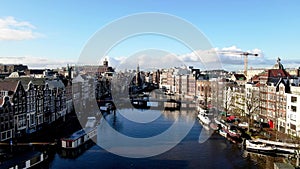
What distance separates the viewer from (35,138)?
2784 centimetres

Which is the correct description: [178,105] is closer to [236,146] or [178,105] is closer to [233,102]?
[233,102]

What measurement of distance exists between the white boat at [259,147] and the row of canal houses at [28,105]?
21417mm

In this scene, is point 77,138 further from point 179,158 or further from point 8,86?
point 179,158

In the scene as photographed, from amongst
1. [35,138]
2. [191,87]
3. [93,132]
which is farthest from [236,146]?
[191,87]

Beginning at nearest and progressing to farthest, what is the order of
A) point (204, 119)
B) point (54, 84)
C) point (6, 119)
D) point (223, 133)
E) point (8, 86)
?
point (6, 119) → point (8, 86) → point (223, 133) → point (54, 84) → point (204, 119)

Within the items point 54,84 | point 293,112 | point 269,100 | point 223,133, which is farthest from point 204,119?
point 54,84

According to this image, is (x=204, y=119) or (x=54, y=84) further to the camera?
(x=204, y=119)

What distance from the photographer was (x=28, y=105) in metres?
30.3

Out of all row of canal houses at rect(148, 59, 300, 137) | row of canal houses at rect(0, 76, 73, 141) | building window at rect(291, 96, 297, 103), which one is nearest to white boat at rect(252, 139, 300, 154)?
row of canal houses at rect(148, 59, 300, 137)

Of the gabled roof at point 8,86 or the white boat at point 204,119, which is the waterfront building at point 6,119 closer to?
the gabled roof at point 8,86

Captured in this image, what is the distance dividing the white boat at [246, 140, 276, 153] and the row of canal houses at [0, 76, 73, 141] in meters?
21.4

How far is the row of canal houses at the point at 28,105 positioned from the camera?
86.3ft

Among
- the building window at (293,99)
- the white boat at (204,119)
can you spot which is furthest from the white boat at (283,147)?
the white boat at (204,119)

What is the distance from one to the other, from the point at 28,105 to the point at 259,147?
22.9m
